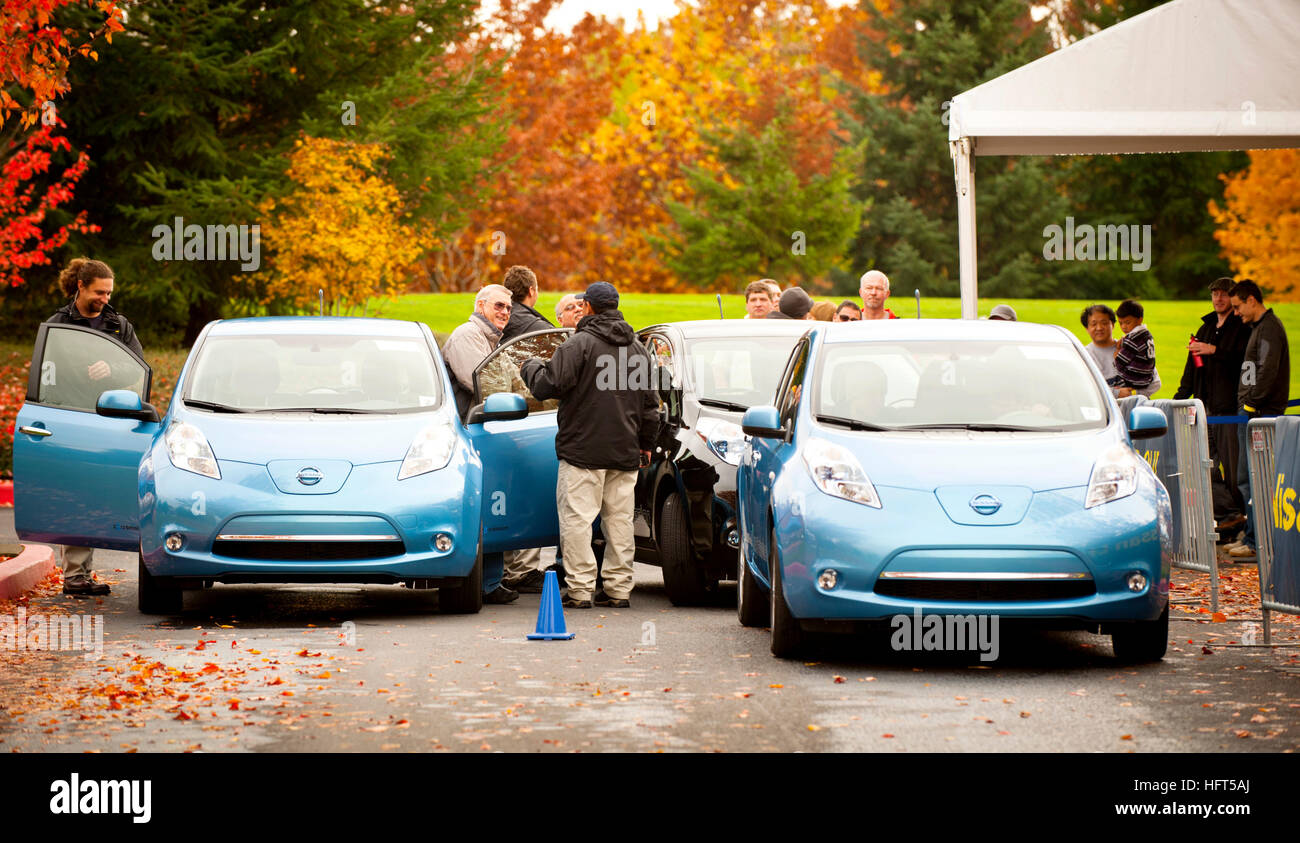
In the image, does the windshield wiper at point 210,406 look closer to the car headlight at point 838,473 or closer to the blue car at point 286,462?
the blue car at point 286,462

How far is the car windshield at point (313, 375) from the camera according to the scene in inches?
448

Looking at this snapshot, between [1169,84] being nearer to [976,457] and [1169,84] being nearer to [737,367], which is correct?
[737,367]

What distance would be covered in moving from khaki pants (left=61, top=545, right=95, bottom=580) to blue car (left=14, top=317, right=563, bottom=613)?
25.6 inches

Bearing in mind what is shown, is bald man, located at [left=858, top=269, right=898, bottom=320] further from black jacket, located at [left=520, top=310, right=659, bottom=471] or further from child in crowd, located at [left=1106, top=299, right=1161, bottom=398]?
black jacket, located at [left=520, top=310, right=659, bottom=471]

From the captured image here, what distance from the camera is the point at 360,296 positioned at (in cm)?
3672

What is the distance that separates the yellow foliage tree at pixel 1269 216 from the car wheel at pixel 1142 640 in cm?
4528

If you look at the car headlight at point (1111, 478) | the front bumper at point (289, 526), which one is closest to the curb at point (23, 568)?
the front bumper at point (289, 526)

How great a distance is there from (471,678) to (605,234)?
5104 centimetres

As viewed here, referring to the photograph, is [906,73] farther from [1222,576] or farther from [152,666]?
[152,666]

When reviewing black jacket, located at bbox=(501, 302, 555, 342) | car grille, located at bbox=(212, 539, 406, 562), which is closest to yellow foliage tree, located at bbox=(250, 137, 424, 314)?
black jacket, located at bbox=(501, 302, 555, 342)

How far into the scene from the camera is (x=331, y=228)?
3509 centimetres

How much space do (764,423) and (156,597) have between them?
4081mm

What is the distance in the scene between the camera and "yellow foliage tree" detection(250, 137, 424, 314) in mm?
35250
